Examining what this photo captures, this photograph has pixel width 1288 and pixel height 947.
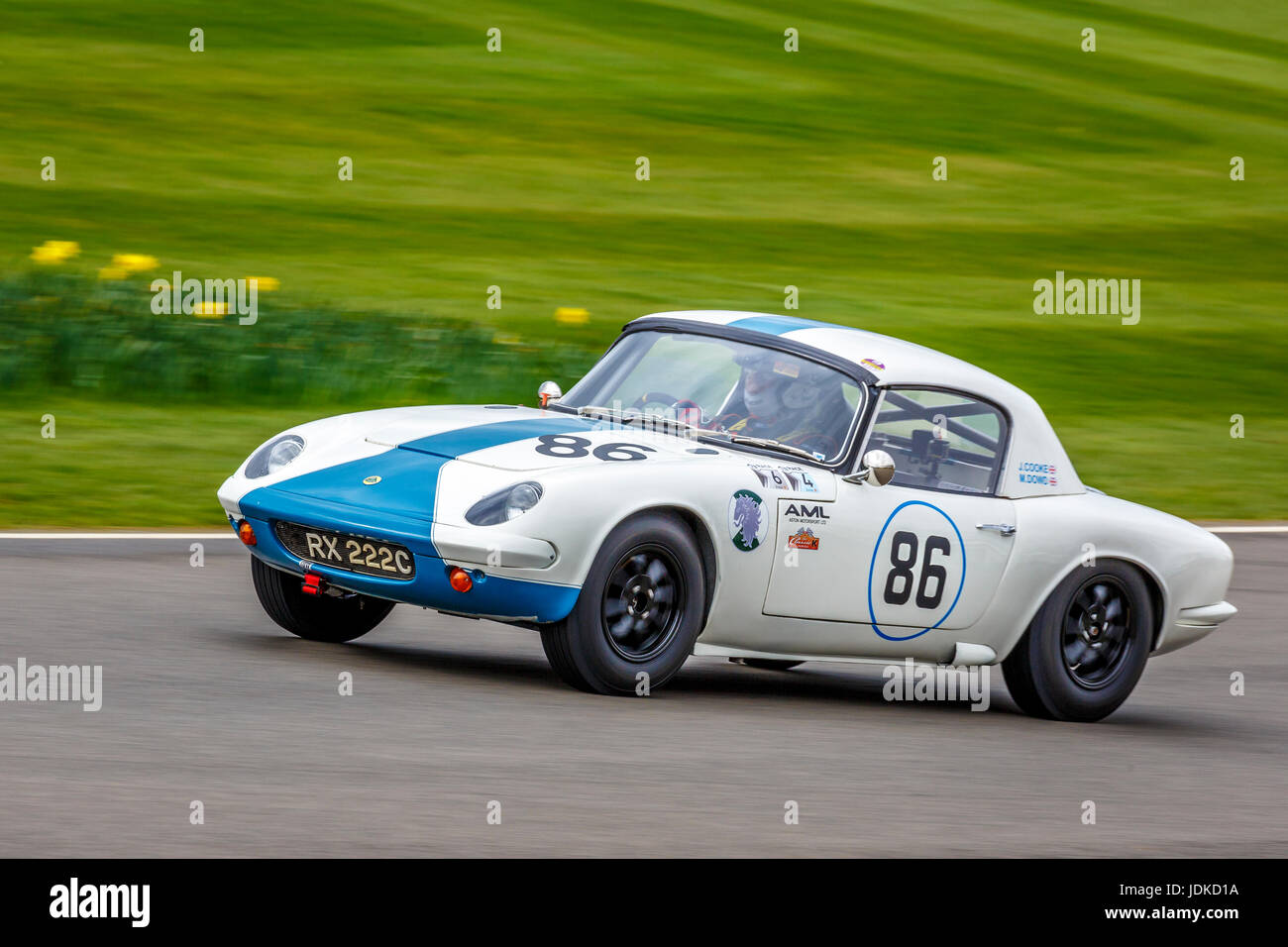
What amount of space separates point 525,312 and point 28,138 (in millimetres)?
9207

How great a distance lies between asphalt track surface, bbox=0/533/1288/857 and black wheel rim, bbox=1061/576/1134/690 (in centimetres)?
25

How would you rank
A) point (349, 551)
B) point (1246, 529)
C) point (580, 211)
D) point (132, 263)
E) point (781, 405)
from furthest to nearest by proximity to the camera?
point (580, 211), point (132, 263), point (1246, 529), point (781, 405), point (349, 551)

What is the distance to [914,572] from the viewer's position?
318 inches

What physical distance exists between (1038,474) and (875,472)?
1160mm

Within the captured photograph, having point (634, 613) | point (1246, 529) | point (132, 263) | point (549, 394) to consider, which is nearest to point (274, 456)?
point (549, 394)

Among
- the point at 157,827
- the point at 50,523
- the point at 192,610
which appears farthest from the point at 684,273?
the point at 157,827

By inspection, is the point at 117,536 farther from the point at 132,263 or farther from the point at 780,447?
the point at 132,263

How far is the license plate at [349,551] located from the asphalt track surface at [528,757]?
17.5 inches

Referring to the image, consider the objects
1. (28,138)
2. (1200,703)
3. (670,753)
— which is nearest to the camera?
(670,753)

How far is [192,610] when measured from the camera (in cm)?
914

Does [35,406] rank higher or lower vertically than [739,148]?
lower

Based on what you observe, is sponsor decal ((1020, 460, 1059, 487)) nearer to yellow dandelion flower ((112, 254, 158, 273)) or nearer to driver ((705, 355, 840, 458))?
A: driver ((705, 355, 840, 458))

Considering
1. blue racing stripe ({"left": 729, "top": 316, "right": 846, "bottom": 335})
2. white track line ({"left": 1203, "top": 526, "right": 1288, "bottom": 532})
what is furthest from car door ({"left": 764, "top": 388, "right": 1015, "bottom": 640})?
white track line ({"left": 1203, "top": 526, "right": 1288, "bottom": 532})

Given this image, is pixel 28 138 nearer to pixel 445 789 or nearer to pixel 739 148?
pixel 739 148
